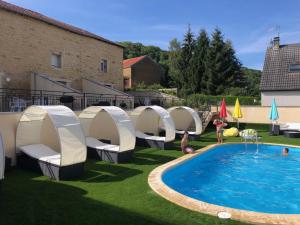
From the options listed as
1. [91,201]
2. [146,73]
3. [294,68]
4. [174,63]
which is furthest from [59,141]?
[174,63]

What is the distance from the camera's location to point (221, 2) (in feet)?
70.3

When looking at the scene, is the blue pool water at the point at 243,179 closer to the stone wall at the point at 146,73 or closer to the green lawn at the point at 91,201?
the green lawn at the point at 91,201

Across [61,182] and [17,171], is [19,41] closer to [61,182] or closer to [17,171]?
[17,171]

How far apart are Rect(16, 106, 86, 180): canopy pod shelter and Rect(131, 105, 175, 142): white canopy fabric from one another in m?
7.17

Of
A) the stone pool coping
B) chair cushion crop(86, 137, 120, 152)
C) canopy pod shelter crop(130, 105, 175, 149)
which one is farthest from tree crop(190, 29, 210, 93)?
the stone pool coping

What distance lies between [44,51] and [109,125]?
30.1 feet

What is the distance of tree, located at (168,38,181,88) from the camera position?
55.3 metres

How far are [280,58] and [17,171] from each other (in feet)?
106

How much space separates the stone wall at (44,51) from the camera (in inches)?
823

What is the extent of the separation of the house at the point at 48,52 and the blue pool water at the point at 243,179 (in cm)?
1347

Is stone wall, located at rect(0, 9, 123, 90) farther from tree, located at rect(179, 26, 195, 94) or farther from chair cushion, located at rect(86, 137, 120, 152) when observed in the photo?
tree, located at rect(179, 26, 195, 94)

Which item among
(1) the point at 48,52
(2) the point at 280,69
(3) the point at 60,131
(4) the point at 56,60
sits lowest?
(3) the point at 60,131

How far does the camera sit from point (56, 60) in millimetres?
25359

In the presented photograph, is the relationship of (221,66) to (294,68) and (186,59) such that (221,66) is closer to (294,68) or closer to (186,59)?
(186,59)
